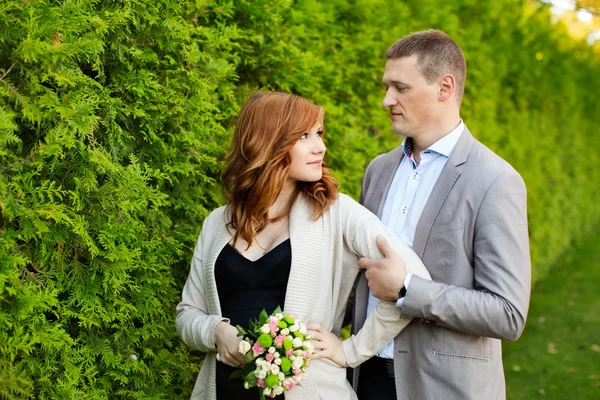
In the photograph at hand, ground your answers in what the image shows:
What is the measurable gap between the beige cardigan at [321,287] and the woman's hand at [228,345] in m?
0.05

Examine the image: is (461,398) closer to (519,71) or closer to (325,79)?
(325,79)

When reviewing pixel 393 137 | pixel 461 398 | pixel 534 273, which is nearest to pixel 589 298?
pixel 534 273

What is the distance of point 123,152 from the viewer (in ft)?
10.6

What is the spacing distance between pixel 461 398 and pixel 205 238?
1.32 m

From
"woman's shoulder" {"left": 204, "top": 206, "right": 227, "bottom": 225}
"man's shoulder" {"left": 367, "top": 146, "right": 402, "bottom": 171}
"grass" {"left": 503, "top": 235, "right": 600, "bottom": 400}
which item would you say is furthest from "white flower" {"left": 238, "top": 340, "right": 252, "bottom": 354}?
"grass" {"left": 503, "top": 235, "right": 600, "bottom": 400}

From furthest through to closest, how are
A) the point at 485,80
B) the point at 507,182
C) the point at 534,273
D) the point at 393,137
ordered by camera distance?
the point at 534,273 < the point at 485,80 < the point at 393,137 < the point at 507,182

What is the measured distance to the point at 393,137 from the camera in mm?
5945

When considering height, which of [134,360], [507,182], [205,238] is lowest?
[134,360]

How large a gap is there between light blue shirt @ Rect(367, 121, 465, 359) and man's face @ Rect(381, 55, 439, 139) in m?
0.12

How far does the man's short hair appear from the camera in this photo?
127 inches

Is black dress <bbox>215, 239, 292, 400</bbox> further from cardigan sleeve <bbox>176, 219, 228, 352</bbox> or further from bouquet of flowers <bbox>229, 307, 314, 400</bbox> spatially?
bouquet of flowers <bbox>229, 307, 314, 400</bbox>

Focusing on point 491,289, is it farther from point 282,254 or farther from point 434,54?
point 434,54

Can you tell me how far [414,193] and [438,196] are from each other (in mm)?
191

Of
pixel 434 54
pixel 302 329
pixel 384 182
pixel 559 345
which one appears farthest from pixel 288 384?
pixel 559 345
